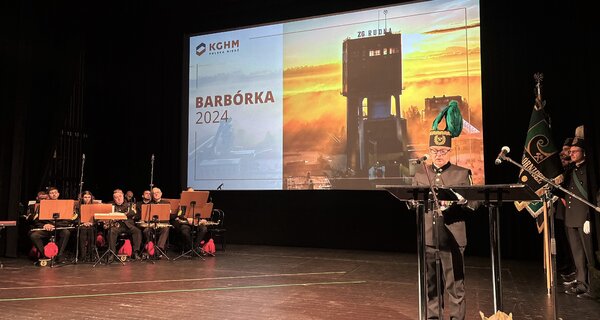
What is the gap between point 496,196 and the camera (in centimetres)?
285

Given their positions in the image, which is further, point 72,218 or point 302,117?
point 302,117

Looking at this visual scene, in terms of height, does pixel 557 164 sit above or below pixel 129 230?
above

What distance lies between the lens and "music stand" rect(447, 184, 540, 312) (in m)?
2.72

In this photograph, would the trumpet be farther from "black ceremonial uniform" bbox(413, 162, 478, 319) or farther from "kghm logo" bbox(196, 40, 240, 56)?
"black ceremonial uniform" bbox(413, 162, 478, 319)

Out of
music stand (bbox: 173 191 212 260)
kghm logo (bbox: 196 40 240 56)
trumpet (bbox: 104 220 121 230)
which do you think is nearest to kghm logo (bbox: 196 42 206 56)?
kghm logo (bbox: 196 40 240 56)

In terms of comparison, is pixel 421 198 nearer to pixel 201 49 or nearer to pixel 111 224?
pixel 111 224

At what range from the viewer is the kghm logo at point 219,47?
9792 mm

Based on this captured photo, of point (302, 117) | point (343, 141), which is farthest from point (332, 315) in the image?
point (302, 117)

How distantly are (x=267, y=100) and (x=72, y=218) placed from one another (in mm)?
4015

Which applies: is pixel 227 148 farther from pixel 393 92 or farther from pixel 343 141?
pixel 393 92

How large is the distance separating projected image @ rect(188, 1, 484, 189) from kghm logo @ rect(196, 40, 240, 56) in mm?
108

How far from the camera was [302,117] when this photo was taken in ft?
29.4

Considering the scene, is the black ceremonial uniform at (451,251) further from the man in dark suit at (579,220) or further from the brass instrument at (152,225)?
the brass instrument at (152,225)

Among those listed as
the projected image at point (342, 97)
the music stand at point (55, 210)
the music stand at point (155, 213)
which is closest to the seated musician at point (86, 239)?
the music stand at point (55, 210)
